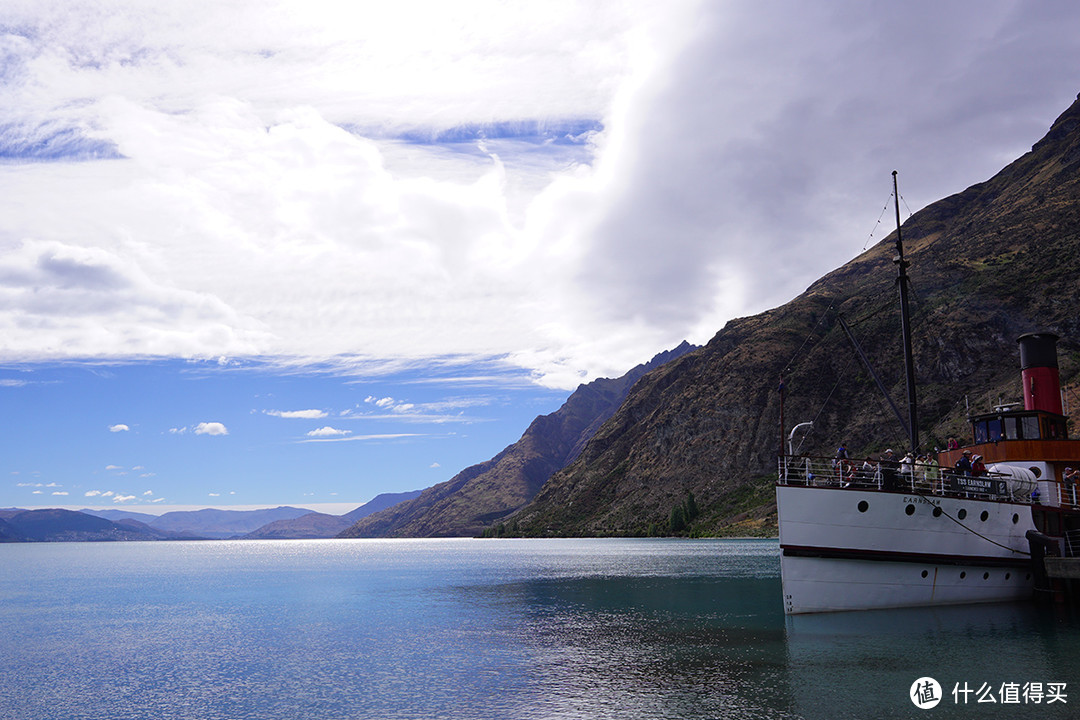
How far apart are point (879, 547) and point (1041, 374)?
19.1 m

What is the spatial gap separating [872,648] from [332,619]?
120ft

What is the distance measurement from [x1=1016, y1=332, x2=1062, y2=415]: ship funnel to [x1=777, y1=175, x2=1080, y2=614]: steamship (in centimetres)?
128

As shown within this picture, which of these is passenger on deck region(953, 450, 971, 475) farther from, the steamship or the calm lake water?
the calm lake water

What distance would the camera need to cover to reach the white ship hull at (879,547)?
3497 centimetres

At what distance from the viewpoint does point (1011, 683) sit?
25.0m

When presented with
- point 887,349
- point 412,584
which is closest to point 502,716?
point 412,584

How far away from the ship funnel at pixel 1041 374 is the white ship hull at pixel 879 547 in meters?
10.1

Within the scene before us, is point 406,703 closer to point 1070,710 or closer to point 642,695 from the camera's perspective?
point 642,695

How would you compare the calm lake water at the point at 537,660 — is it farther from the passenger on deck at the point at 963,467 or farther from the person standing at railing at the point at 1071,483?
the person standing at railing at the point at 1071,483

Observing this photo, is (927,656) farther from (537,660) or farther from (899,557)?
(537,660)

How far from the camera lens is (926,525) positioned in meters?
36.2

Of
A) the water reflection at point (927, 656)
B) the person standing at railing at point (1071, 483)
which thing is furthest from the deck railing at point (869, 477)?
the person standing at railing at point (1071, 483)

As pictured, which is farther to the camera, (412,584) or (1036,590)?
(412,584)

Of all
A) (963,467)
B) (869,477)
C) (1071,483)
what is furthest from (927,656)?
(1071,483)
